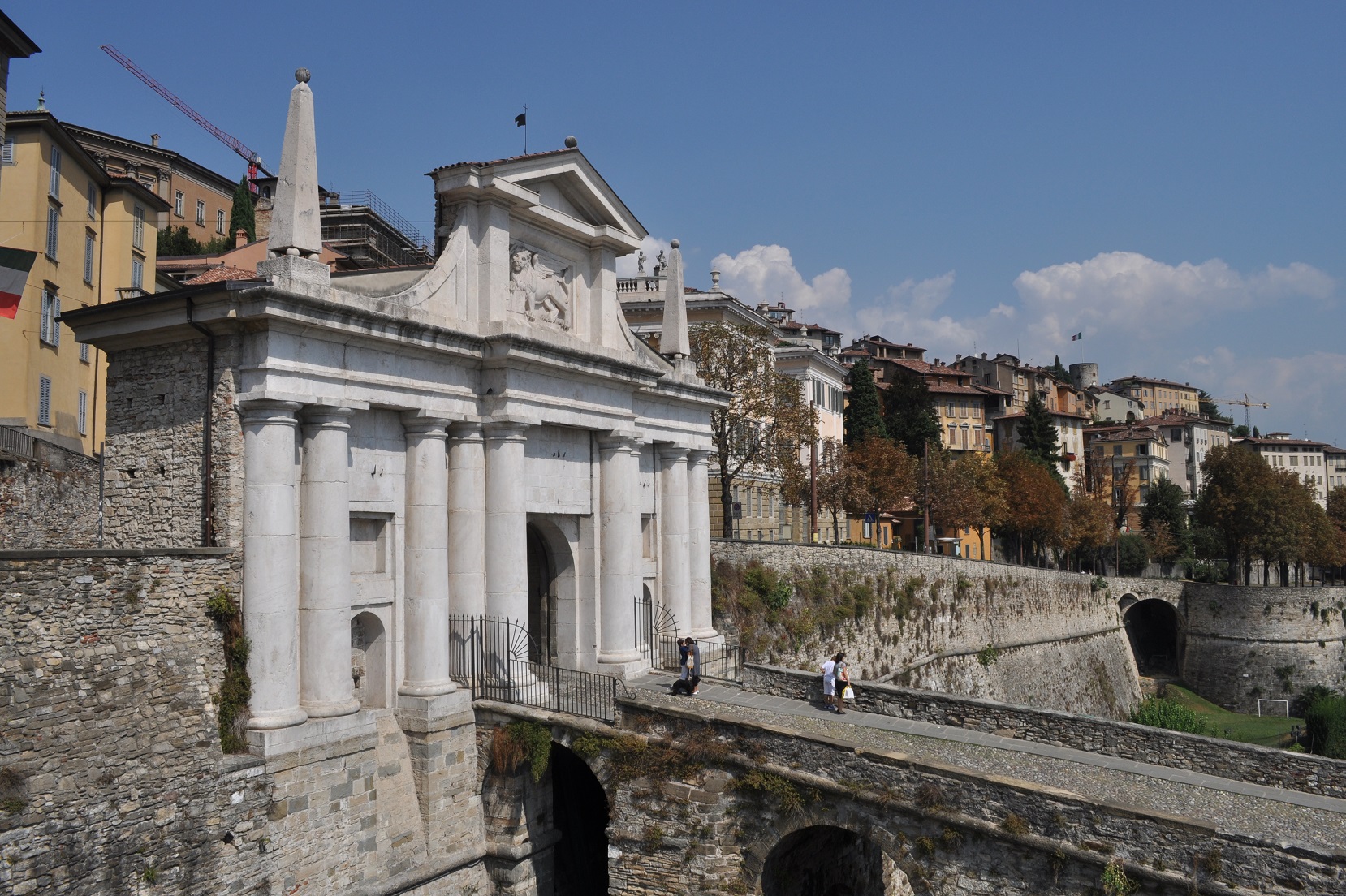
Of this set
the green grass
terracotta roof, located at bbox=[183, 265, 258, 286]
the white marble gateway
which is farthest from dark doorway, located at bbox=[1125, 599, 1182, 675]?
terracotta roof, located at bbox=[183, 265, 258, 286]

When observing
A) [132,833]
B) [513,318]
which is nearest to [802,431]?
[513,318]

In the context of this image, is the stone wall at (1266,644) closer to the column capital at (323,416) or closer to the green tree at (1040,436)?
the green tree at (1040,436)

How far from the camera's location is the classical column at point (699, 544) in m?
27.2

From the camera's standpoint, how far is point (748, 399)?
40906 mm

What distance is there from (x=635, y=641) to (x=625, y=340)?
7068 millimetres

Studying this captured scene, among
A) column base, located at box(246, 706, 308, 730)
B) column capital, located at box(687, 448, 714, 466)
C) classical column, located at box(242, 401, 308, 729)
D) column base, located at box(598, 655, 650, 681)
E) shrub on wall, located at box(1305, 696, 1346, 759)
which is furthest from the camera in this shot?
shrub on wall, located at box(1305, 696, 1346, 759)

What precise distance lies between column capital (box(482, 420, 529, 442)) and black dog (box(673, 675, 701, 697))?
5.85m

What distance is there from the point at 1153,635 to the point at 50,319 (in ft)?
234

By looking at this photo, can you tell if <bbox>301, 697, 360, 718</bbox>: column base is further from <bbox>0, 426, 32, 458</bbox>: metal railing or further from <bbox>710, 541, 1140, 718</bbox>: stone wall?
<bbox>710, 541, 1140, 718</bbox>: stone wall

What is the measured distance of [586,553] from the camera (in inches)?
939

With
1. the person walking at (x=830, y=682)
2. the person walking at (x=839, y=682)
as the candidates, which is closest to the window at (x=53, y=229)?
the person walking at (x=830, y=682)

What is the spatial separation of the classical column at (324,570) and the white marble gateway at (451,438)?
0.10 feet

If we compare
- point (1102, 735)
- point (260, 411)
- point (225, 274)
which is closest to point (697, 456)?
point (1102, 735)

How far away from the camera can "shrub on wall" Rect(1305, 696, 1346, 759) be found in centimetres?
4697
